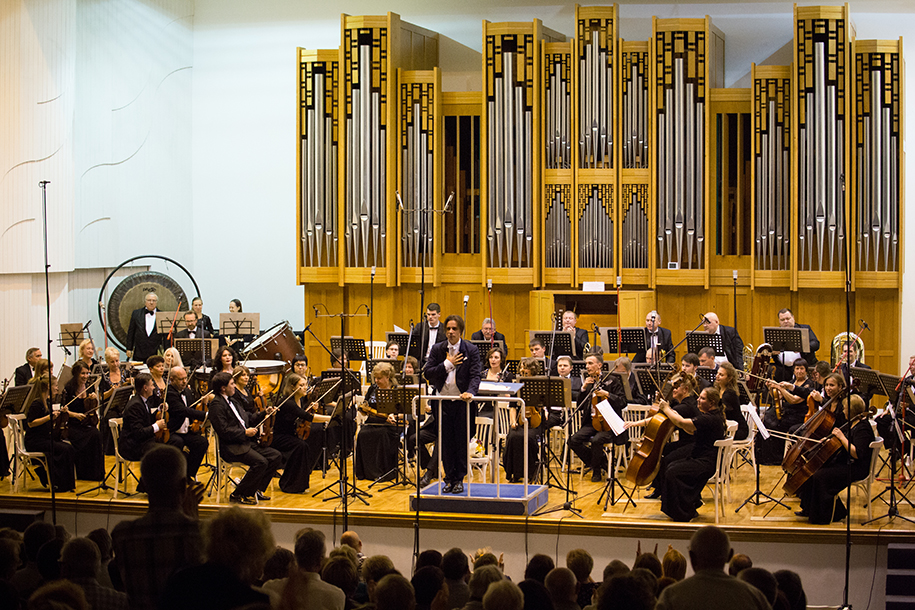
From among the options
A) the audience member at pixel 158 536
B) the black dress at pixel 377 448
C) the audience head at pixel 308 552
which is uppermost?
the audience member at pixel 158 536

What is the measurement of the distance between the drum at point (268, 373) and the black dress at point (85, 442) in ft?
6.49

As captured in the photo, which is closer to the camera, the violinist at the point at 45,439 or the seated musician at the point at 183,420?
the seated musician at the point at 183,420

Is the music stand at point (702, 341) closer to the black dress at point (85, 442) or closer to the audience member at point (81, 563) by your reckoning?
the black dress at point (85, 442)

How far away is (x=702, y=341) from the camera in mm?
10086

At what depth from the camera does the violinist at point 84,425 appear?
893 cm

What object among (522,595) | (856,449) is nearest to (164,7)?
(856,449)

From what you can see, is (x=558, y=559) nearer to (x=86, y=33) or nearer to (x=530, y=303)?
(x=530, y=303)

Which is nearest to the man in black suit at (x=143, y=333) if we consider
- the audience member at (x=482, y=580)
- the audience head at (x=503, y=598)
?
the audience member at (x=482, y=580)

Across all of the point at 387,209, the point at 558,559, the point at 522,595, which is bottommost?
the point at 558,559

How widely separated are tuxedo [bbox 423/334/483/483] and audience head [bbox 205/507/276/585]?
185 inches

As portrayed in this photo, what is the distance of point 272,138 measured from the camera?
14906 mm

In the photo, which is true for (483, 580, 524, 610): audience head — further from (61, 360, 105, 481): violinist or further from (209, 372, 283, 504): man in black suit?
(61, 360, 105, 481): violinist

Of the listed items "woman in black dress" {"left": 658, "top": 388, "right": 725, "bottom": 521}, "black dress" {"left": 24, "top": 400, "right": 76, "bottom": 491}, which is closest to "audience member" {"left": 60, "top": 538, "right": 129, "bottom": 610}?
"woman in black dress" {"left": 658, "top": 388, "right": 725, "bottom": 521}

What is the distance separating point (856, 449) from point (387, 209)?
7.49m
